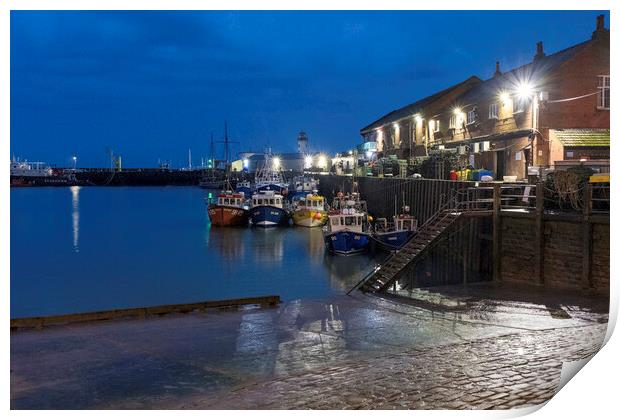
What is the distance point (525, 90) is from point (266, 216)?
22.5 meters

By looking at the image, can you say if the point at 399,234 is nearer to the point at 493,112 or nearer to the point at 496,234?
the point at 493,112

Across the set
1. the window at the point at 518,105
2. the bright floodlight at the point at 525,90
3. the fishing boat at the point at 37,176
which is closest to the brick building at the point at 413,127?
the window at the point at 518,105

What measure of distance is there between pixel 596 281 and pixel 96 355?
39.0 ft

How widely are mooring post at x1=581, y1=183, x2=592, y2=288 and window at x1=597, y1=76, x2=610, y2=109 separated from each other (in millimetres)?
14698

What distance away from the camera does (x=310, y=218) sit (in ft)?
150

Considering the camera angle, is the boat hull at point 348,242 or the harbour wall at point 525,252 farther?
the boat hull at point 348,242

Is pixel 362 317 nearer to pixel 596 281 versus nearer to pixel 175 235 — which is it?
pixel 596 281

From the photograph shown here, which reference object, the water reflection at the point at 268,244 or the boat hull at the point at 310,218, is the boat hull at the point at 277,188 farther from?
the water reflection at the point at 268,244

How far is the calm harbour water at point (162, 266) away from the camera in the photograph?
77.5 feet

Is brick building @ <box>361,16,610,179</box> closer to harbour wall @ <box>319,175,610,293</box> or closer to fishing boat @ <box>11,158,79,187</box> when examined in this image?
harbour wall @ <box>319,175,610,293</box>

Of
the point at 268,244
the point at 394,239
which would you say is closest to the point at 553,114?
the point at 394,239

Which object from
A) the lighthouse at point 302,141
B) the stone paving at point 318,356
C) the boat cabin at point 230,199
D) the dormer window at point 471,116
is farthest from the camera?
the lighthouse at point 302,141

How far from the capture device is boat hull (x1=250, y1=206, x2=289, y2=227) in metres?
46.9

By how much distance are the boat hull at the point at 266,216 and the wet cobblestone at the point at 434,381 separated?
121ft
